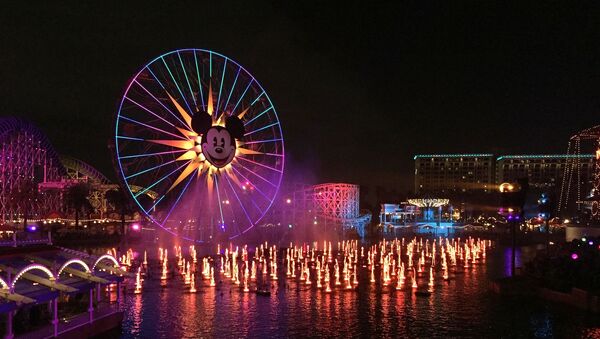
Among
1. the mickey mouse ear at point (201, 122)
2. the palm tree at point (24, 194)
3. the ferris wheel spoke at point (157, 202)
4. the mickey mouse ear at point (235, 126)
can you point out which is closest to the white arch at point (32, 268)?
the ferris wheel spoke at point (157, 202)

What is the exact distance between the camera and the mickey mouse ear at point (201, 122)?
51.6 metres

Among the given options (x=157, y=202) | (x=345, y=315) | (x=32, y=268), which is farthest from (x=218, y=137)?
(x=32, y=268)

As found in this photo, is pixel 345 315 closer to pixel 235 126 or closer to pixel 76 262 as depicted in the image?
pixel 76 262

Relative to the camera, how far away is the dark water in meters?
27.3

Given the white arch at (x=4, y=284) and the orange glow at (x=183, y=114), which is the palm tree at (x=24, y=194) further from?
the white arch at (x=4, y=284)

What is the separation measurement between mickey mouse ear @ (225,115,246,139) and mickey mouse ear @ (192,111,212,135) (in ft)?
9.34

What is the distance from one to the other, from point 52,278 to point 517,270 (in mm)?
36498

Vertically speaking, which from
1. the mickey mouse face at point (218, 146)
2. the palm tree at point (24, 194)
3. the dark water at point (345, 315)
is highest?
the mickey mouse face at point (218, 146)

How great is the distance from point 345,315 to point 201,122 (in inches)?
1028

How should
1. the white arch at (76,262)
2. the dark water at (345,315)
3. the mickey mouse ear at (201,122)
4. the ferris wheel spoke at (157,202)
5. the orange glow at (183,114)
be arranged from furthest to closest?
the mickey mouse ear at (201,122) < the orange glow at (183,114) < the ferris wheel spoke at (157,202) < the dark water at (345,315) < the white arch at (76,262)

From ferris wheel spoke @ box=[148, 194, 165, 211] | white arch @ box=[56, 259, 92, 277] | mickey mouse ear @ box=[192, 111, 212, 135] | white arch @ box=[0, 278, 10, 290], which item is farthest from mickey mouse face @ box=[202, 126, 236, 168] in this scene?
white arch @ box=[0, 278, 10, 290]

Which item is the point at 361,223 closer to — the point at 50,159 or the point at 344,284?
the point at 50,159

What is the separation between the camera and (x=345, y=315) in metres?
31.2

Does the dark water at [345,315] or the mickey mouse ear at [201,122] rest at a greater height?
the mickey mouse ear at [201,122]
